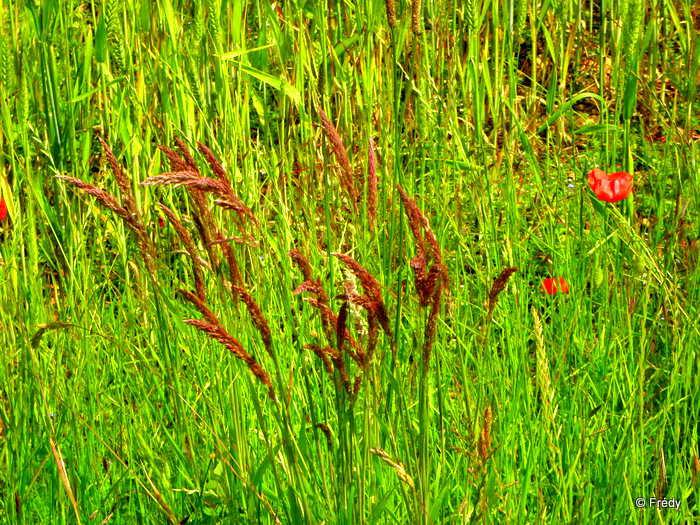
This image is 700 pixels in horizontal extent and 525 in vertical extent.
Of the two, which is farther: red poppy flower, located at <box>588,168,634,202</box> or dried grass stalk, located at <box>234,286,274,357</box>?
red poppy flower, located at <box>588,168,634,202</box>

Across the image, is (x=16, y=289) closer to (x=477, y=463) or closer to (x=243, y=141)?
(x=243, y=141)

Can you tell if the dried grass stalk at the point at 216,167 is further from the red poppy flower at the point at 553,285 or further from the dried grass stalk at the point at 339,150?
the red poppy flower at the point at 553,285

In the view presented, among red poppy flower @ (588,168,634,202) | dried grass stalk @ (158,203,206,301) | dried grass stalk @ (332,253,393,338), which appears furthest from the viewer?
red poppy flower @ (588,168,634,202)

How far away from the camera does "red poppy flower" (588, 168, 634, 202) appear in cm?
129

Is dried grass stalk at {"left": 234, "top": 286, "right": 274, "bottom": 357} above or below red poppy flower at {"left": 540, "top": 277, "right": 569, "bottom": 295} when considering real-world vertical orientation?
above

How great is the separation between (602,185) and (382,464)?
73cm

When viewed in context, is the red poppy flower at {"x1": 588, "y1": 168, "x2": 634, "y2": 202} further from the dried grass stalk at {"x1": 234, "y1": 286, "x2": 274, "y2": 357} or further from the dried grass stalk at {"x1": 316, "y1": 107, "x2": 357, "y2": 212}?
the dried grass stalk at {"x1": 234, "y1": 286, "x2": 274, "y2": 357}

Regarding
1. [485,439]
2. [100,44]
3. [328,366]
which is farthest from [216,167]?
[100,44]

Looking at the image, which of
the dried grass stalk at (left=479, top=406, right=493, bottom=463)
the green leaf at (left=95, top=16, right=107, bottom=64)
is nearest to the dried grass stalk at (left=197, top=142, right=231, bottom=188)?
the dried grass stalk at (left=479, top=406, right=493, bottom=463)

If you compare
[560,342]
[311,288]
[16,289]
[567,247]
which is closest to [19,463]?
[16,289]

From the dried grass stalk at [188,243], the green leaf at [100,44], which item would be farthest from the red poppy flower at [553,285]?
the green leaf at [100,44]

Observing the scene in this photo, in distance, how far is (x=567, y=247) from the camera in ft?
4.83

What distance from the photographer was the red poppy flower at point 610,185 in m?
1.29

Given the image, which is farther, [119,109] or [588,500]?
[119,109]
